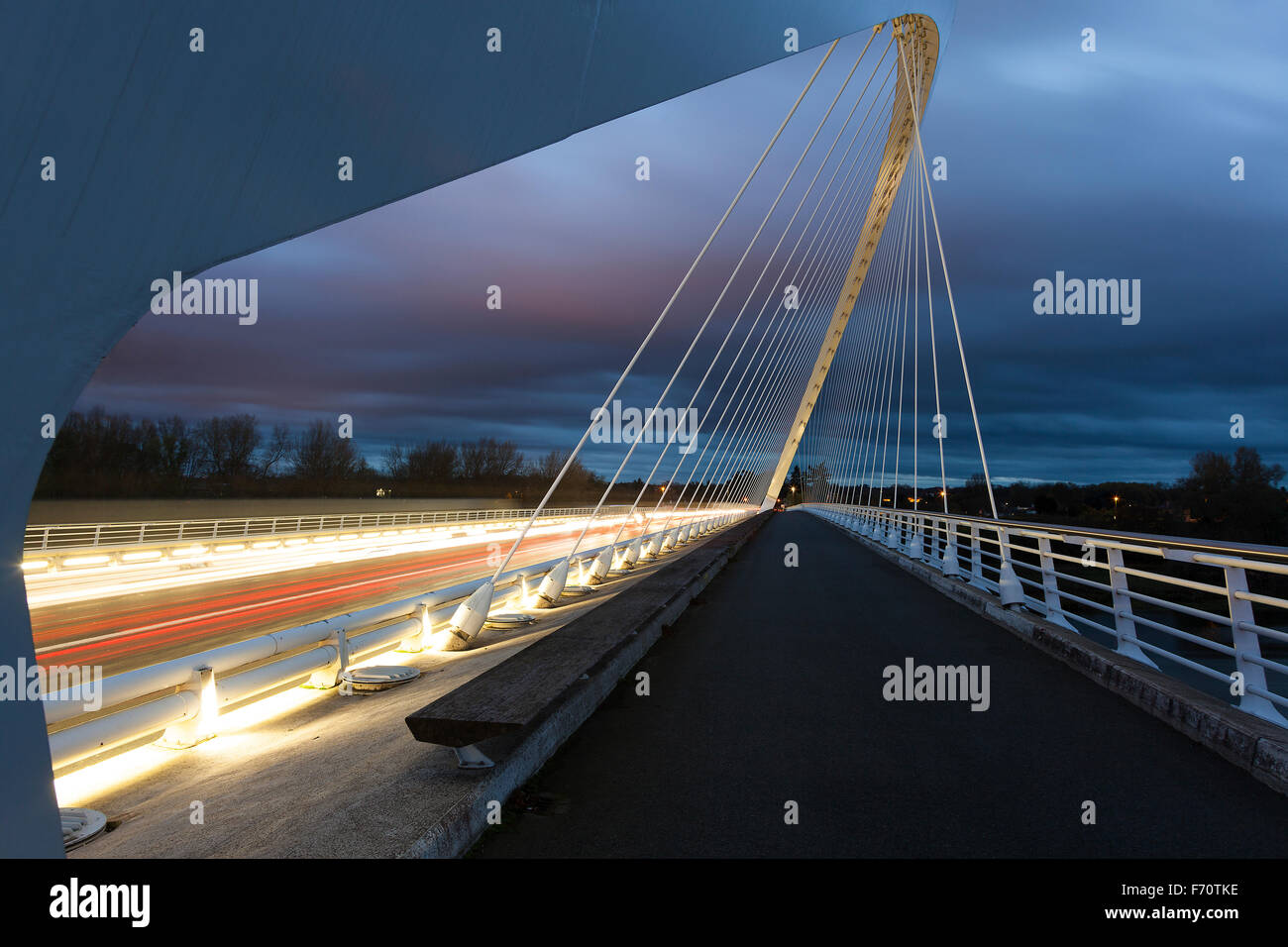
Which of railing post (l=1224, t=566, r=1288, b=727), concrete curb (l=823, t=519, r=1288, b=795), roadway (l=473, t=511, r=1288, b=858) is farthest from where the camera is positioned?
railing post (l=1224, t=566, r=1288, b=727)

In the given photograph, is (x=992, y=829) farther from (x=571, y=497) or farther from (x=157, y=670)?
(x=571, y=497)

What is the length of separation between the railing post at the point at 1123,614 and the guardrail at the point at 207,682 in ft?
21.4

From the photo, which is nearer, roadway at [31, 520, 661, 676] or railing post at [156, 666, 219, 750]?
railing post at [156, 666, 219, 750]

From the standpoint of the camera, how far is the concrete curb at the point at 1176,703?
152 inches

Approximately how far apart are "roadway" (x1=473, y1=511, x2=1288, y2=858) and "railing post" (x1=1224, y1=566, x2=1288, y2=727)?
500 mm

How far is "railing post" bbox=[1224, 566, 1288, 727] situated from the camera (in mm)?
4500

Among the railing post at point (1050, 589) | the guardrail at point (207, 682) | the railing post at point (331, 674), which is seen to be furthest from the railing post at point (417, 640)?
the railing post at point (1050, 589)

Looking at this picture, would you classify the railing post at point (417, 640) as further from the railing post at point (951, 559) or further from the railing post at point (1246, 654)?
the railing post at point (951, 559)

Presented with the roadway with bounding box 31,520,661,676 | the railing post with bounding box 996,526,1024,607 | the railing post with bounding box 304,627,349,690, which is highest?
the railing post with bounding box 996,526,1024,607

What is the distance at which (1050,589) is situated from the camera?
26.8ft

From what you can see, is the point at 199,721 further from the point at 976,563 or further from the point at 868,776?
the point at 976,563

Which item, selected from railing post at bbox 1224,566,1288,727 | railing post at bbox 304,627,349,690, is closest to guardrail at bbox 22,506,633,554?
railing post at bbox 304,627,349,690

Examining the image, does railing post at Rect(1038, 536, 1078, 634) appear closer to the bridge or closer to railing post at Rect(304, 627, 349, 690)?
the bridge
